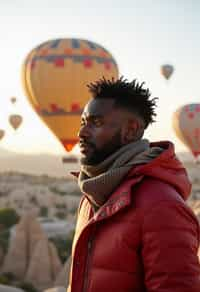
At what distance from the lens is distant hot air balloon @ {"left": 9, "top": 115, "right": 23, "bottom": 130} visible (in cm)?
4399

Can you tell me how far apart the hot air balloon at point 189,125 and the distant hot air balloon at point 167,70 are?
2.33 meters

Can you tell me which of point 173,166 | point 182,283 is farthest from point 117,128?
point 182,283

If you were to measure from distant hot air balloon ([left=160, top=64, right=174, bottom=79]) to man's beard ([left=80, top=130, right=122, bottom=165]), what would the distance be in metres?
36.9

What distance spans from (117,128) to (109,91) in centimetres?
17

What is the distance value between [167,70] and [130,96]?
37362mm

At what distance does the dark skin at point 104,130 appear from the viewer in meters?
2.51

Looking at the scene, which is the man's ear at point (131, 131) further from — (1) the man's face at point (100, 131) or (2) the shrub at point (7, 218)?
(2) the shrub at point (7, 218)

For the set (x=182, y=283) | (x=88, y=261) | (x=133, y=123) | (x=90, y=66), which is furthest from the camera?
(x=90, y=66)

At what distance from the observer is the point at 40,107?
90.2 feet

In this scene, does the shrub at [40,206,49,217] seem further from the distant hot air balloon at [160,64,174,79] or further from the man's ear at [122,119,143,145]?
the man's ear at [122,119,143,145]

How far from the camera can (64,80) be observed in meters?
27.0

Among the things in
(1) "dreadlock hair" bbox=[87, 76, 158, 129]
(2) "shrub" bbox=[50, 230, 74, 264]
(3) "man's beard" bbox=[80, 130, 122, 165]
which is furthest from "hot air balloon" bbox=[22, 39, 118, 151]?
(3) "man's beard" bbox=[80, 130, 122, 165]

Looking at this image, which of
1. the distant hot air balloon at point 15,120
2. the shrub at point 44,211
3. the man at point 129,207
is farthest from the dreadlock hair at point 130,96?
the shrub at point 44,211

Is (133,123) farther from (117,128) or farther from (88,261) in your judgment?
(88,261)
